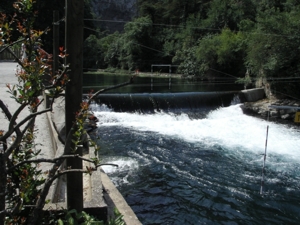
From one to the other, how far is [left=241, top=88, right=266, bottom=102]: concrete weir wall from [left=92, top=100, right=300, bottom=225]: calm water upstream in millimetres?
2749

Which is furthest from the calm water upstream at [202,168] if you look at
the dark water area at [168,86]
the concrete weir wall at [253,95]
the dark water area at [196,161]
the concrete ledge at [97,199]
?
the dark water area at [168,86]

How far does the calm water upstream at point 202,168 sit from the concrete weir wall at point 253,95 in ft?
9.02

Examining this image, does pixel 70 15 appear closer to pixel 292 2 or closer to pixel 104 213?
pixel 104 213

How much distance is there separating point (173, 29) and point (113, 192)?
38.6m

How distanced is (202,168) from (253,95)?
29.7 ft

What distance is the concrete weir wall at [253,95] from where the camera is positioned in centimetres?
1575

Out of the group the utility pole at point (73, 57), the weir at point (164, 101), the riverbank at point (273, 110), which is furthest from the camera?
the weir at point (164, 101)

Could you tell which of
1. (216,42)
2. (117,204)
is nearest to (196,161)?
(117,204)

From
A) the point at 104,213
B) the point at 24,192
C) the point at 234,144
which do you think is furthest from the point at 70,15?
the point at 234,144

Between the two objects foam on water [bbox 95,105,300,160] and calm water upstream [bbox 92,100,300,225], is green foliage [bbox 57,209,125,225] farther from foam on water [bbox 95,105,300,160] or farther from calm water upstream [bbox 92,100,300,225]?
foam on water [bbox 95,105,300,160]

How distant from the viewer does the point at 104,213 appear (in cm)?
311

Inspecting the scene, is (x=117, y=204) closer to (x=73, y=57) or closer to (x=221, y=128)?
(x=73, y=57)

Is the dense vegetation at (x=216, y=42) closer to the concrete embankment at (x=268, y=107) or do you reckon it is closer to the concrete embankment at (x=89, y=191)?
the concrete embankment at (x=268, y=107)

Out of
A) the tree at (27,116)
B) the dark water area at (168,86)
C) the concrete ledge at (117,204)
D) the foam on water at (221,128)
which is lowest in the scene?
the foam on water at (221,128)
